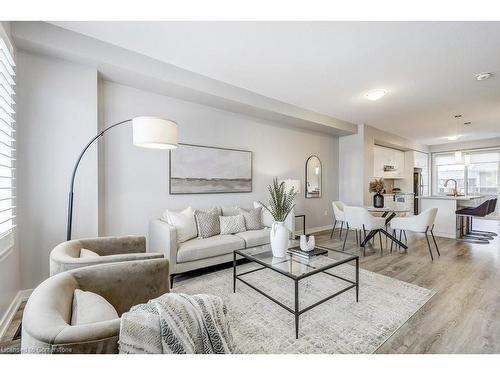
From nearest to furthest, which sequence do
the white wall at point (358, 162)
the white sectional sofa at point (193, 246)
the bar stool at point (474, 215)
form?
the white sectional sofa at point (193, 246)
the bar stool at point (474, 215)
the white wall at point (358, 162)

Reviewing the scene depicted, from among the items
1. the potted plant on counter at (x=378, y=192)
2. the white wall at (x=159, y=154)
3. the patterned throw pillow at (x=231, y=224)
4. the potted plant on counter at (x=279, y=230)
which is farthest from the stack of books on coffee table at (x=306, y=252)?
the potted plant on counter at (x=378, y=192)

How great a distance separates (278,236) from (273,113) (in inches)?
101

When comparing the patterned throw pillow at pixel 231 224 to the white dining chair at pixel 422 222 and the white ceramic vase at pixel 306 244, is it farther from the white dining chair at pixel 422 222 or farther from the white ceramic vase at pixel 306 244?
the white dining chair at pixel 422 222

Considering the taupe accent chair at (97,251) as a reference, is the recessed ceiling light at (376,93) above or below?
above

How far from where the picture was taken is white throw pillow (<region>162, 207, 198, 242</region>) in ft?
9.72

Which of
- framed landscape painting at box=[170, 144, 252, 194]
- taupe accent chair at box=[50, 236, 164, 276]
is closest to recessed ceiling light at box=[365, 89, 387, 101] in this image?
framed landscape painting at box=[170, 144, 252, 194]

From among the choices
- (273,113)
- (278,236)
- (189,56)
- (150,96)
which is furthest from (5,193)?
(273,113)

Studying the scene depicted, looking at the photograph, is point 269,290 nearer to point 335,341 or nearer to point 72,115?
point 335,341

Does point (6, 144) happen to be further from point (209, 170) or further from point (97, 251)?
point (209, 170)

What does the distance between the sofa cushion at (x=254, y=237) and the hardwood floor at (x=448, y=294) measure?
526mm

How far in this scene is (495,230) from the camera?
5598 millimetres

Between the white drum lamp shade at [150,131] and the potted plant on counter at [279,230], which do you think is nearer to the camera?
the white drum lamp shade at [150,131]

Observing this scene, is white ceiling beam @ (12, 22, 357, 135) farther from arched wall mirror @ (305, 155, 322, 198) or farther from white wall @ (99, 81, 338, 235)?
arched wall mirror @ (305, 155, 322, 198)

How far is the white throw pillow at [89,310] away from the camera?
941 mm
